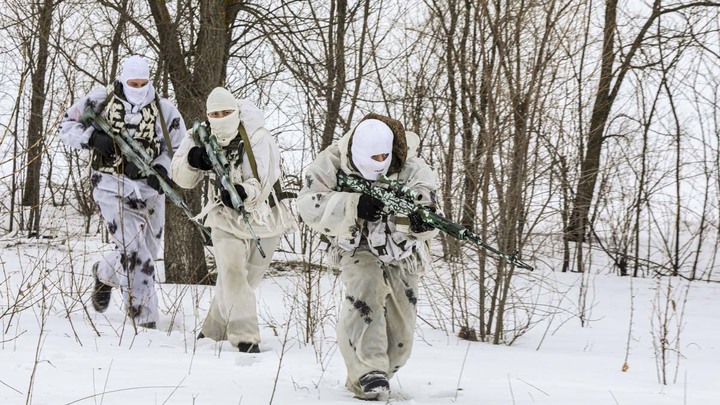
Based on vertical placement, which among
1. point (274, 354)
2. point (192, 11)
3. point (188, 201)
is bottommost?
point (274, 354)

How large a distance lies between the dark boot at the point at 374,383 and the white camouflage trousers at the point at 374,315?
3 centimetres

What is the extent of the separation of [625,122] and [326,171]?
970cm

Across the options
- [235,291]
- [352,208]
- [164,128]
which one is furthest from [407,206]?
[164,128]

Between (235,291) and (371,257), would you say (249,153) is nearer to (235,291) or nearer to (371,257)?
(235,291)

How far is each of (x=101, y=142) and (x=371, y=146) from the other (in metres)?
2.55

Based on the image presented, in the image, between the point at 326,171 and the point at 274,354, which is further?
the point at 274,354

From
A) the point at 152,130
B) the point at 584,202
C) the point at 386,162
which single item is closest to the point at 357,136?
the point at 386,162

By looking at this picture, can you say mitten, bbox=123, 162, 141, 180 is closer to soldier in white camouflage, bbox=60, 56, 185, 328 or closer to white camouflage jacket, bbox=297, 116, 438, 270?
soldier in white camouflage, bbox=60, 56, 185, 328

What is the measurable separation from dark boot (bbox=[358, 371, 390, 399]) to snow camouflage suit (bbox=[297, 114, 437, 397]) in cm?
3

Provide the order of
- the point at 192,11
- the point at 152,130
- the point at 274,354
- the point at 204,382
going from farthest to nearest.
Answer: the point at 192,11 < the point at 152,130 < the point at 274,354 < the point at 204,382

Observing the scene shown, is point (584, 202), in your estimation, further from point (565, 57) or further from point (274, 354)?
point (274, 354)

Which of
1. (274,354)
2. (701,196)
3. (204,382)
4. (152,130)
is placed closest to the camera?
(204,382)

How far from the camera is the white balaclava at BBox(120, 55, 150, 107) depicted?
567 centimetres

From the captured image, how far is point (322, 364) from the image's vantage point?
4.43 m
